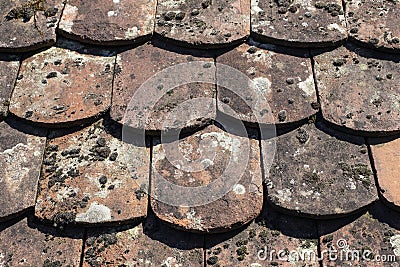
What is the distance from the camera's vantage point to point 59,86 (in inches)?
91.2

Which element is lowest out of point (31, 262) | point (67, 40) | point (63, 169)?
point (31, 262)

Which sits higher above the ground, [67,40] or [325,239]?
[67,40]

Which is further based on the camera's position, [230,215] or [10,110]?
[10,110]

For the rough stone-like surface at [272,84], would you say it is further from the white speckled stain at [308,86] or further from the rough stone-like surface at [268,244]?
the rough stone-like surface at [268,244]

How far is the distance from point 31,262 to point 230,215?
2.08 ft

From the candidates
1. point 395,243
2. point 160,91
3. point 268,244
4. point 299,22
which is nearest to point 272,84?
point 299,22

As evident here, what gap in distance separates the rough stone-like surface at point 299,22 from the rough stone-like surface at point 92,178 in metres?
0.64

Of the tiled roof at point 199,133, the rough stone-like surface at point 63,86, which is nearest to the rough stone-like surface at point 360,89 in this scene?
the tiled roof at point 199,133

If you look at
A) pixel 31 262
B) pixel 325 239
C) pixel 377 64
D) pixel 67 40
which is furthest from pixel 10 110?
pixel 377 64

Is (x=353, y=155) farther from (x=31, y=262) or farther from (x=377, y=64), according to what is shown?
(x=31, y=262)

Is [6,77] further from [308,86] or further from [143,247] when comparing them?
[308,86]

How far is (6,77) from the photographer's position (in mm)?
2387

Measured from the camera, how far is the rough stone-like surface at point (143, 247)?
2.02 meters

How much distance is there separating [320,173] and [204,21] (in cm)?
70
